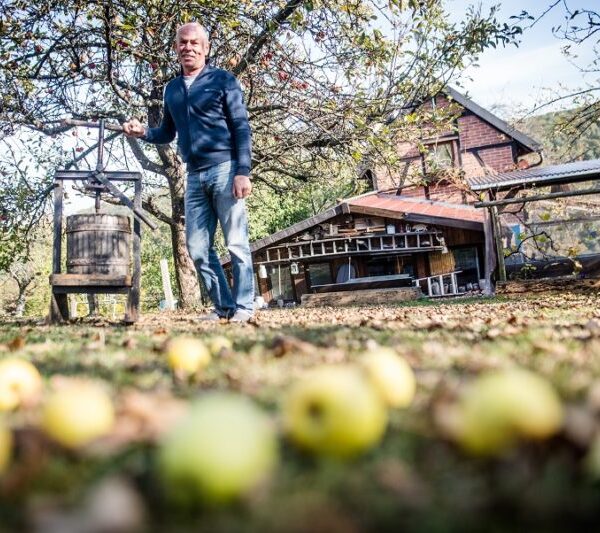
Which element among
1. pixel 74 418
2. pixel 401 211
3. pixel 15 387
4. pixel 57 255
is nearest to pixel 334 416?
pixel 74 418

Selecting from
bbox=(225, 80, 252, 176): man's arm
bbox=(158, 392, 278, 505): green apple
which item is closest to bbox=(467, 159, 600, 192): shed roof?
bbox=(225, 80, 252, 176): man's arm

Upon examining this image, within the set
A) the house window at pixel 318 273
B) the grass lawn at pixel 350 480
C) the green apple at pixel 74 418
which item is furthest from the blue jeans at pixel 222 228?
the house window at pixel 318 273

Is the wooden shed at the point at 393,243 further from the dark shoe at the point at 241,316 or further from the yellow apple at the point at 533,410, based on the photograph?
the yellow apple at the point at 533,410

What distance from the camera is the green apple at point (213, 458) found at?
3.13 feet

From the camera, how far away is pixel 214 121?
5309 millimetres

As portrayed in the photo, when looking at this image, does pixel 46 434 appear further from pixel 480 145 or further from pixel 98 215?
pixel 480 145

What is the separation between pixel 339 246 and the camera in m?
21.3

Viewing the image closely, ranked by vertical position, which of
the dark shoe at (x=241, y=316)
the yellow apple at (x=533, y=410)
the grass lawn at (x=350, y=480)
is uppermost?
the dark shoe at (x=241, y=316)

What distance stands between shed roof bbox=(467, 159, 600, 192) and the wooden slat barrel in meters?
7.59

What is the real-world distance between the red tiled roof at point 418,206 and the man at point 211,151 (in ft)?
49.2

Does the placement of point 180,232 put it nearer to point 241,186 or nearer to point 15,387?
point 241,186

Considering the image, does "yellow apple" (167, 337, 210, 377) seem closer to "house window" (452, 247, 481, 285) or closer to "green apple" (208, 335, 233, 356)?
"green apple" (208, 335, 233, 356)

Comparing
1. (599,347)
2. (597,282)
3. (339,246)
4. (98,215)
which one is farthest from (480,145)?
(599,347)

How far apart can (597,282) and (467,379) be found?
30.3ft
